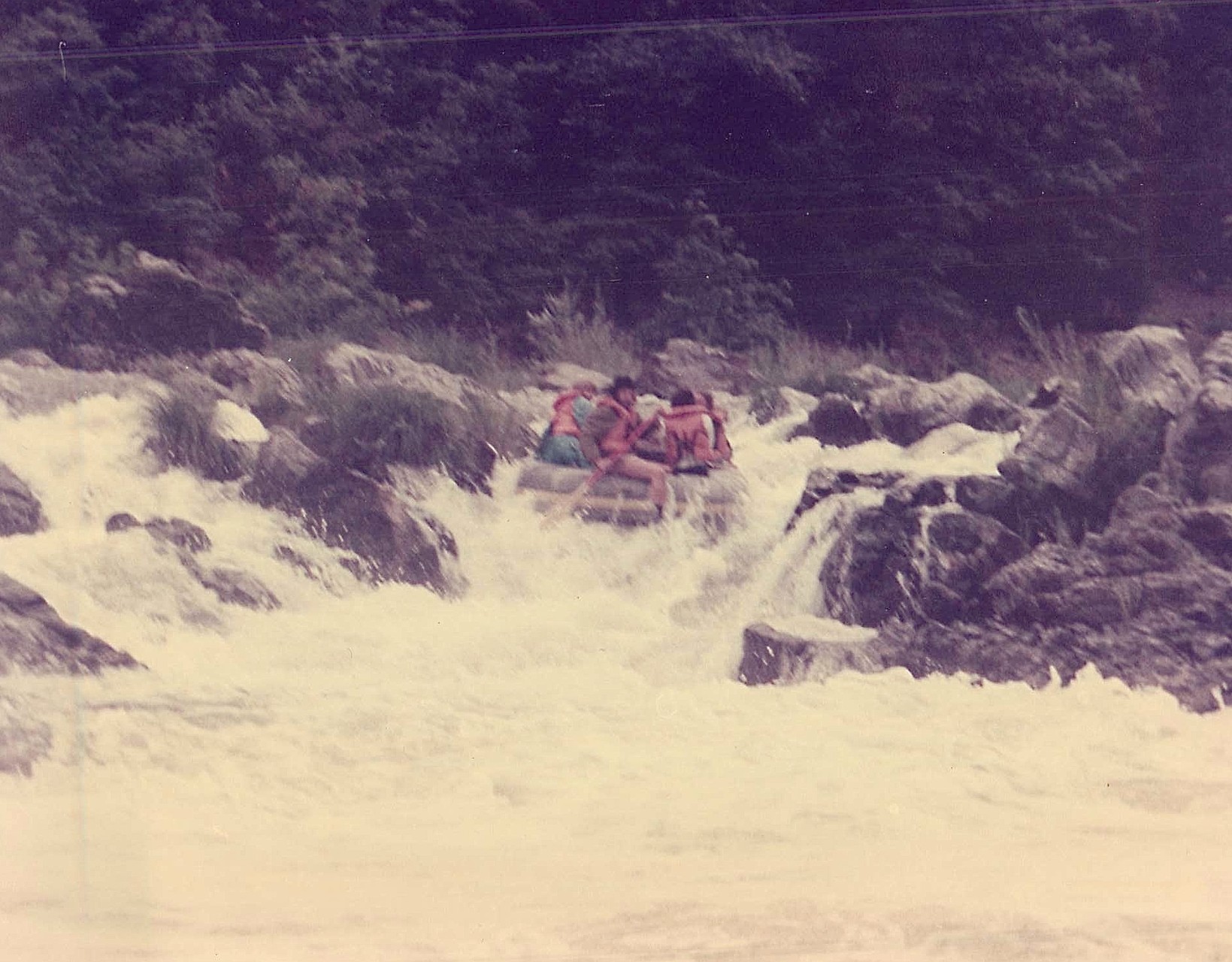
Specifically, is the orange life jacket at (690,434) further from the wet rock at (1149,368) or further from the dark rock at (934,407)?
the wet rock at (1149,368)

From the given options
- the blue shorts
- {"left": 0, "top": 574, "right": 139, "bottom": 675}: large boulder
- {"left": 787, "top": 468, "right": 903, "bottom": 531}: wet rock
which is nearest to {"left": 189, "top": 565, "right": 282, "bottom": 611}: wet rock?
{"left": 0, "top": 574, "right": 139, "bottom": 675}: large boulder

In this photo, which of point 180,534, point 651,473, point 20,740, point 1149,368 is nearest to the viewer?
point 20,740

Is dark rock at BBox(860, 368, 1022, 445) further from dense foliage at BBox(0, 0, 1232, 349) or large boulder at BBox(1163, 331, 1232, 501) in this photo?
large boulder at BBox(1163, 331, 1232, 501)

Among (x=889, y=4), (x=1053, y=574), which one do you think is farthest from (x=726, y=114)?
(x=1053, y=574)

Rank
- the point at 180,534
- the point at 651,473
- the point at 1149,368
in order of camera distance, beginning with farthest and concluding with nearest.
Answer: the point at 1149,368 → the point at 651,473 → the point at 180,534

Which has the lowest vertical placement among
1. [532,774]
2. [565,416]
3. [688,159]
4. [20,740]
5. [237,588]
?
[532,774]

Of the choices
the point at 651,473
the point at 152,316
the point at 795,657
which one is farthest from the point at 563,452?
the point at 152,316

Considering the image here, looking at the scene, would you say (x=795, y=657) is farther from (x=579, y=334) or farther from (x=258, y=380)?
(x=258, y=380)

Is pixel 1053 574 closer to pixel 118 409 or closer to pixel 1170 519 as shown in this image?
pixel 1170 519

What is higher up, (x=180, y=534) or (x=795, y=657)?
(x=180, y=534)
